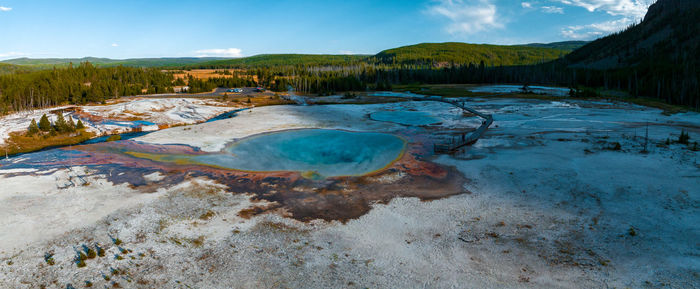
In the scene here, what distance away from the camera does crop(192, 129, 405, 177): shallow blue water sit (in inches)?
1038

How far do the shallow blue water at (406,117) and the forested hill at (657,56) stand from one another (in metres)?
42.1

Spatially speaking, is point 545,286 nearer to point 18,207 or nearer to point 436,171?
point 436,171

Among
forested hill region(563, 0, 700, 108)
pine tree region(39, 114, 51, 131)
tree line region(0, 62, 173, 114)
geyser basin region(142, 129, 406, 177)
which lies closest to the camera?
geyser basin region(142, 129, 406, 177)

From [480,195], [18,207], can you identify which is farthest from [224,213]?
[480,195]

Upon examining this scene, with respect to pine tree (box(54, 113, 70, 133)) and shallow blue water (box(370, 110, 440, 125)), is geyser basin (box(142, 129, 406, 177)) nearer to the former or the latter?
shallow blue water (box(370, 110, 440, 125))

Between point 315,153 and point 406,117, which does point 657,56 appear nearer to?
point 406,117

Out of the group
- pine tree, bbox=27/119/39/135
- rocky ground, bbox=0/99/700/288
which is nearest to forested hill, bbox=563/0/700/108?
rocky ground, bbox=0/99/700/288

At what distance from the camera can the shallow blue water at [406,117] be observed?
4731 cm

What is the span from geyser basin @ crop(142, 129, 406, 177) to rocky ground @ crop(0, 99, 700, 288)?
4.35 metres

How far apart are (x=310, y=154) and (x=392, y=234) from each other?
54.2 ft

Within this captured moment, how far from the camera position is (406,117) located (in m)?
51.2

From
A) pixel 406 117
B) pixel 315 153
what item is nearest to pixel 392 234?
pixel 315 153

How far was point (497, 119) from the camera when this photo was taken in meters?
47.4

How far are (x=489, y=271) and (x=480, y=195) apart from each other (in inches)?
305
